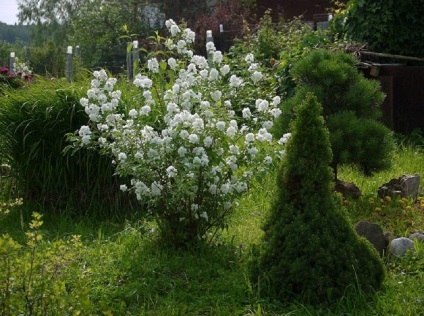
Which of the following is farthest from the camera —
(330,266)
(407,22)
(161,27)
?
(161,27)

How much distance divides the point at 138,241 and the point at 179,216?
48cm

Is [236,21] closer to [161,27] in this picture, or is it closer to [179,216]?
[161,27]

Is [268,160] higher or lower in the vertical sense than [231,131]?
lower

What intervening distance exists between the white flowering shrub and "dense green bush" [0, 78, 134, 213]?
4.78 ft

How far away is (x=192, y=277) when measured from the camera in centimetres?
504

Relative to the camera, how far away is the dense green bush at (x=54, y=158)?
23.0ft

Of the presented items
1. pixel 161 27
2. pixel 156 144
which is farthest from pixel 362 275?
pixel 161 27

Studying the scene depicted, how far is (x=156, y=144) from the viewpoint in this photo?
5.10 meters

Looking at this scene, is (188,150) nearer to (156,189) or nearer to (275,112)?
(156,189)

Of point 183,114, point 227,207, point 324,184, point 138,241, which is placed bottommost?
point 138,241

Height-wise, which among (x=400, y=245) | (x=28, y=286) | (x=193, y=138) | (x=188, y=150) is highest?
(x=193, y=138)

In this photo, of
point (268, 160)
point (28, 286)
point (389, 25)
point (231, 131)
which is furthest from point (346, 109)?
point (389, 25)

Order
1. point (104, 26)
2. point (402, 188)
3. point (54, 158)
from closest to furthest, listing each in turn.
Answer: point (402, 188) < point (54, 158) < point (104, 26)

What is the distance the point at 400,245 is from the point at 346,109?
6.67 feet
